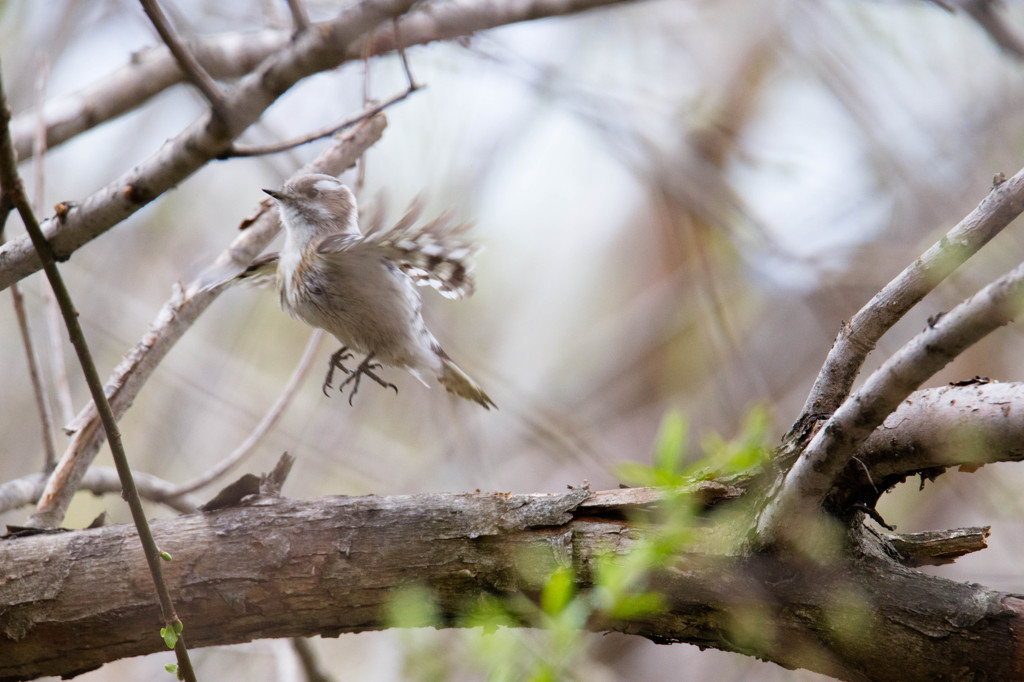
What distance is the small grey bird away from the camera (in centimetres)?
224

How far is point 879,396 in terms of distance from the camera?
1220 mm

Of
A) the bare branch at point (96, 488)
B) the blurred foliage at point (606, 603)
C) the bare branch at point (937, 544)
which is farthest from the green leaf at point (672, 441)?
the bare branch at point (96, 488)

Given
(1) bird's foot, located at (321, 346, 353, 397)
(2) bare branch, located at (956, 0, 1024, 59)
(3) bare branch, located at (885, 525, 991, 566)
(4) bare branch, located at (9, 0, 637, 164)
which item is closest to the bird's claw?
(1) bird's foot, located at (321, 346, 353, 397)

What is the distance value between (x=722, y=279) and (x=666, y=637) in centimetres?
461

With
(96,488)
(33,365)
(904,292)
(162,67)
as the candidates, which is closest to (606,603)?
(904,292)

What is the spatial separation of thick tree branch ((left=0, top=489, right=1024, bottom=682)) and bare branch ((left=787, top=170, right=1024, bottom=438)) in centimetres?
36

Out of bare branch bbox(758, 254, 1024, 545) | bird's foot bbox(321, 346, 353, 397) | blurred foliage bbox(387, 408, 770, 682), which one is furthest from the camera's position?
bird's foot bbox(321, 346, 353, 397)

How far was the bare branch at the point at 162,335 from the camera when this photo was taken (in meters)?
2.30

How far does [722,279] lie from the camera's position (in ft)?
19.7

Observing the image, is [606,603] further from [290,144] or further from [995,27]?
[995,27]

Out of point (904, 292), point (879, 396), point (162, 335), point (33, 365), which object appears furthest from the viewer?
point (162, 335)

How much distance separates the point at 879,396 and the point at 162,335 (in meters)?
2.12

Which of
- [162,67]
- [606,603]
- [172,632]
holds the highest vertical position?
[162,67]

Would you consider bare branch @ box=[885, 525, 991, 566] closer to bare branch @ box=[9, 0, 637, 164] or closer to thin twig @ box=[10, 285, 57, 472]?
bare branch @ box=[9, 0, 637, 164]
